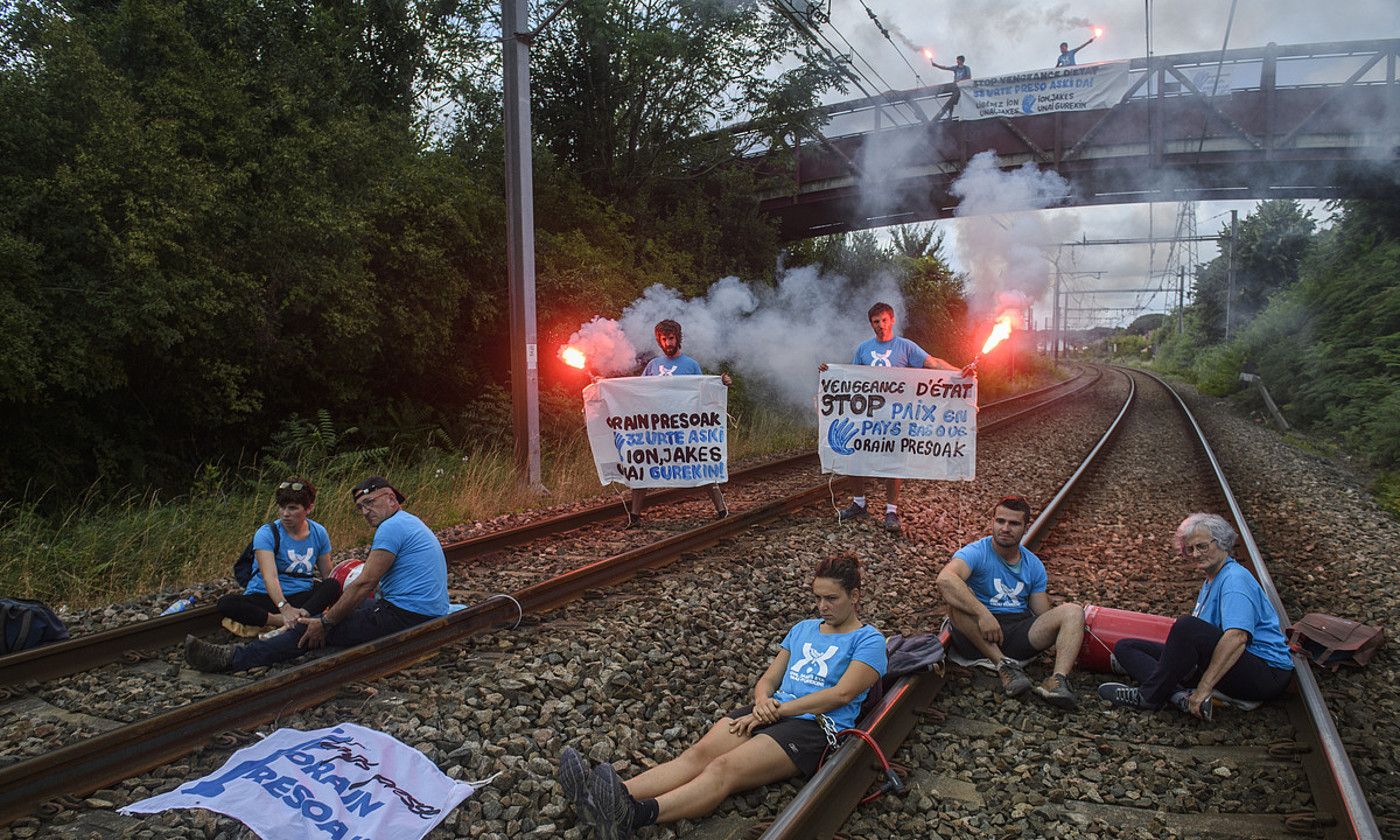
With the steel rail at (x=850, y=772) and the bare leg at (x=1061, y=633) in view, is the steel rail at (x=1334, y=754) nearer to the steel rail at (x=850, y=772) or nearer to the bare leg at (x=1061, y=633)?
the bare leg at (x=1061, y=633)

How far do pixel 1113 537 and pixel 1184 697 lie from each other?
4636mm

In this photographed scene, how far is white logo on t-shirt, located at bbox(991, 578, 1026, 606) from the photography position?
5.74 m

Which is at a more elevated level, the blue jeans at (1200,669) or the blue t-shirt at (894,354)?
the blue t-shirt at (894,354)

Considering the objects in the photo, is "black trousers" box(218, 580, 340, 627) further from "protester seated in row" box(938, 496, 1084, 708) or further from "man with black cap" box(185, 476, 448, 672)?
"protester seated in row" box(938, 496, 1084, 708)

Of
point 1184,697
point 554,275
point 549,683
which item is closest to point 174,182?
point 554,275

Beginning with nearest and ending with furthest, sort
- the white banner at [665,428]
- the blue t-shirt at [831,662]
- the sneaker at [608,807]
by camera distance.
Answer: the sneaker at [608,807] → the blue t-shirt at [831,662] → the white banner at [665,428]

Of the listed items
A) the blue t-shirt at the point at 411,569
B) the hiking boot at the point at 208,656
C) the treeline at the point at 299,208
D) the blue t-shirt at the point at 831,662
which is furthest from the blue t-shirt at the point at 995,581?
the treeline at the point at 299,208

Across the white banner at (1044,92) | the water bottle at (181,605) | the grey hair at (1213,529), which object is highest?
the white banner at (1044,92)

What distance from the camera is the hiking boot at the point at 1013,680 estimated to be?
5.14 m

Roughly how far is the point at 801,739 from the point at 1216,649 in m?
2.42

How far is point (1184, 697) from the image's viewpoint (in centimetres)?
494

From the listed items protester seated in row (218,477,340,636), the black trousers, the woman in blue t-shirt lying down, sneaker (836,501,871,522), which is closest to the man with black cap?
the black trousers

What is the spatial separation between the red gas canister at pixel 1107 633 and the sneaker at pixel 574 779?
10.7 feet

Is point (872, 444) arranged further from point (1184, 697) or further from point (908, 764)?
point (908, 764)
